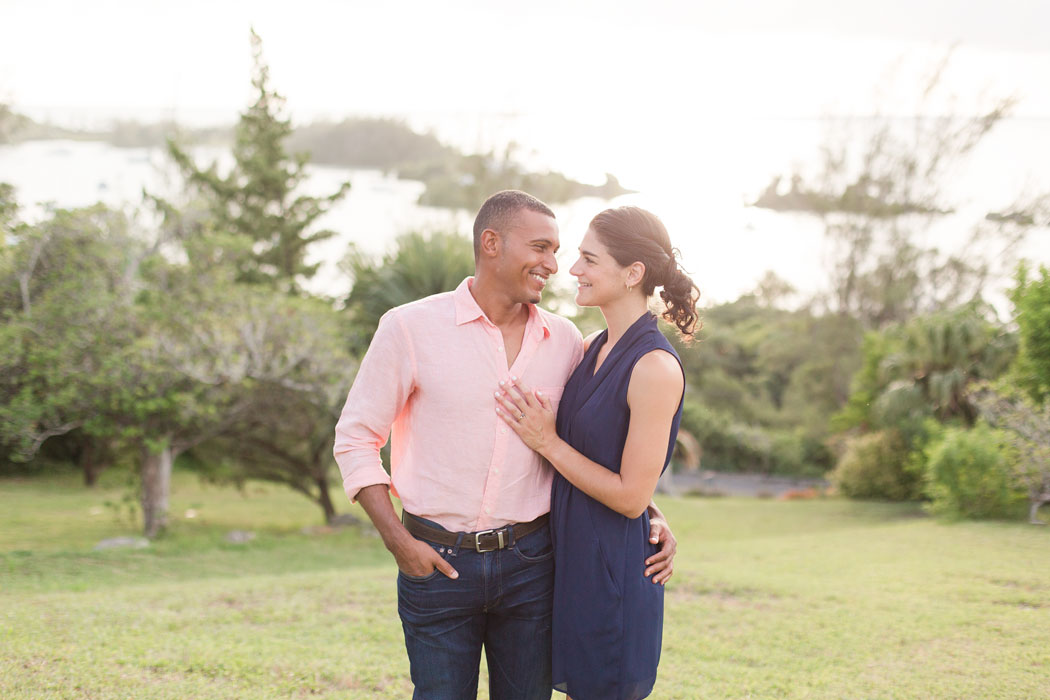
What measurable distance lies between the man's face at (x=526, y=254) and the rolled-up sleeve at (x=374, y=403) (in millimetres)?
350

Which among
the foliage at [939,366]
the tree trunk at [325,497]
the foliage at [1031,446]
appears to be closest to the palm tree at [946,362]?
the foliage at [939,366]

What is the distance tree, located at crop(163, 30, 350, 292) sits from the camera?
22984 mm

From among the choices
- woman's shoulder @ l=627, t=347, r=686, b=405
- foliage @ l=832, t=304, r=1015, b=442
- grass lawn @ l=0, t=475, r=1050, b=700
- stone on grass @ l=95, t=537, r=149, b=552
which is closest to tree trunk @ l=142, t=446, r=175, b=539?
stone on grass @ l=95, t=537, r=149, b=552

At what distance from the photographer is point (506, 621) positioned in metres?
2.54

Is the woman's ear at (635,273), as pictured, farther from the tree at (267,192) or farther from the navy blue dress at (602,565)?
the tree at (267,192)

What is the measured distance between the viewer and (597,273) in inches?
100

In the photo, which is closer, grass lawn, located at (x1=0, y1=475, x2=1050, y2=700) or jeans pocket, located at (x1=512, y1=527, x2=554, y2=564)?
jeans pocket, located at (x1=512, y1=527, x2=554, y2=564)

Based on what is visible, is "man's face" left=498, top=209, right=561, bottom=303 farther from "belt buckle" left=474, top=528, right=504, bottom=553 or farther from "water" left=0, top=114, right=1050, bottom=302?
"water" left=0, top=114, right=1050, bottom=302

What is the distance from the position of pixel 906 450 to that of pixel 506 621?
738 inches

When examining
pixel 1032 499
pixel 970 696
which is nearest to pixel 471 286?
pixel 970 696

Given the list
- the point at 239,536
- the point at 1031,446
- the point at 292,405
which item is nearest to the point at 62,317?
the point at 292,405

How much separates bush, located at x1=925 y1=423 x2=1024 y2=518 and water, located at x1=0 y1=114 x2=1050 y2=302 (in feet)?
48.8

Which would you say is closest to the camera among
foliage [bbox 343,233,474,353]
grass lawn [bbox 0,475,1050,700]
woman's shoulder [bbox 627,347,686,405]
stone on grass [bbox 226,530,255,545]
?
woman's shoulder [bbox 627,347,686,405]

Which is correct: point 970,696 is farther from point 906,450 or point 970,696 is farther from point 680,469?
point 680,469
